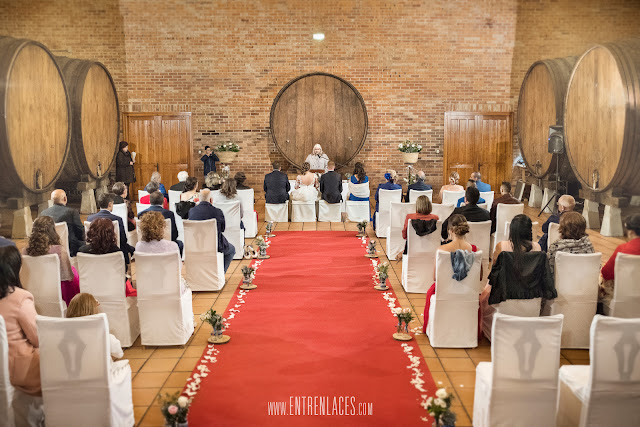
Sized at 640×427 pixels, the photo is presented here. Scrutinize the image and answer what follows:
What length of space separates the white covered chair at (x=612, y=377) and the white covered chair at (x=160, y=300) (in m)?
3.22

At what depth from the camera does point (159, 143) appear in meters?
14.2

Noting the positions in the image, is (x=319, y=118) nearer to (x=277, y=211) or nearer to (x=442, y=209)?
(x=277, y=211)

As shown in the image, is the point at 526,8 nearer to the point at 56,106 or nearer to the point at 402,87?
the point at 402,87

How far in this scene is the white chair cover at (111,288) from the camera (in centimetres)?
518

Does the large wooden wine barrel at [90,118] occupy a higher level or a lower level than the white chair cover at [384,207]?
higher

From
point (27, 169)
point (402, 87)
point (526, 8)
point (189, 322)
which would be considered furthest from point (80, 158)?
point (526, 8)

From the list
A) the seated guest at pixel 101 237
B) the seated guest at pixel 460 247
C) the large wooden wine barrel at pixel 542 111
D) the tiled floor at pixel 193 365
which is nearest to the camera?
the tiled floor at pixel 193 365

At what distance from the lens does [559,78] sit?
10891mm

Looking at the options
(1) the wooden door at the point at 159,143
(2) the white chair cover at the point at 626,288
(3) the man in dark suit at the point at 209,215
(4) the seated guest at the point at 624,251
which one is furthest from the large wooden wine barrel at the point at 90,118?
(2) the white chair cover at the point at 626,288

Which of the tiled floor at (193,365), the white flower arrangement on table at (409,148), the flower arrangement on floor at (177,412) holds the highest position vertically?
the white flower arrangement on table at (409,148)

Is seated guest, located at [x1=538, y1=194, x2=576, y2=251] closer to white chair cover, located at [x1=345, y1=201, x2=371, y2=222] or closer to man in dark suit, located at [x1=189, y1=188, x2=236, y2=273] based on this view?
man in dark suit, located at [x1=189, y1=188, x2=236, y2=273]

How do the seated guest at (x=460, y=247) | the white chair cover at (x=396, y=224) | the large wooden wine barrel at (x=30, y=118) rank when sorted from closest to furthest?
1. the seated guest at (x=460, y=247)
2. the large wooden wine barrel at (x=30, y=118)
3. the white chair cover at (x=396, y=224)

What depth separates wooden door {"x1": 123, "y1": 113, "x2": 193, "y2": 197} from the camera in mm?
14156

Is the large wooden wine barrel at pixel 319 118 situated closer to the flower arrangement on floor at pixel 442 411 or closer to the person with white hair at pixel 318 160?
the person with white hair at pixel 318 160
